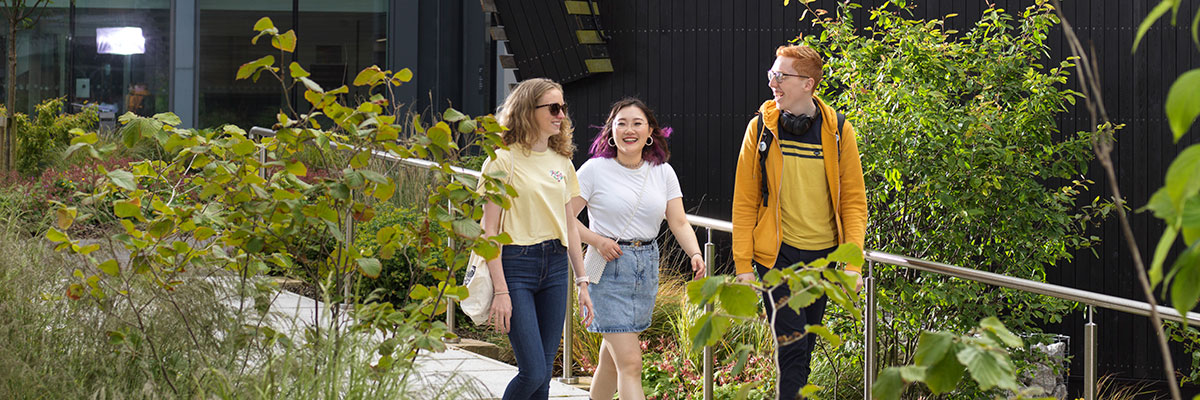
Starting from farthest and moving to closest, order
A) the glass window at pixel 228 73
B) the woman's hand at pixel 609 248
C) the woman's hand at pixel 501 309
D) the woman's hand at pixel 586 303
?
the glass window at pixel 228 73, the woman's hand at pixel 609 248, the woman's hand at pixel 586 303, the woman's hand at pixel 501 309

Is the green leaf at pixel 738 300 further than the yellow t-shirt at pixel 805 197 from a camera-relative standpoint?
No

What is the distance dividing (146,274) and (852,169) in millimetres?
2351

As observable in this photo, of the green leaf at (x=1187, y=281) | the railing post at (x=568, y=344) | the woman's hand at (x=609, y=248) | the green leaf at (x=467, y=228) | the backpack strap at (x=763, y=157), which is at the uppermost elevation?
the backpack strap at (x=763, y=157)

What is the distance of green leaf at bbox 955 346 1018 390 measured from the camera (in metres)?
1.41

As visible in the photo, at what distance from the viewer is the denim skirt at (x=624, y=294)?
4484mm

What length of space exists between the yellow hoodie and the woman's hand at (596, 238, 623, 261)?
0.46m

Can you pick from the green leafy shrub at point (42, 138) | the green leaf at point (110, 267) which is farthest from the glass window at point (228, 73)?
the green leaf at point (110, 267)

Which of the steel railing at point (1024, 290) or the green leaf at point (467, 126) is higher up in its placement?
the green leaf at point (467, 126)

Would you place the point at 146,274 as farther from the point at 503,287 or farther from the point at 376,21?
the point at 376,21

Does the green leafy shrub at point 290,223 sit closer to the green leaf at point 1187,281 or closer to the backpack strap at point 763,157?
the backpack strap at point 763,157

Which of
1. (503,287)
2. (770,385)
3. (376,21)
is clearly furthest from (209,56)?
(503,287)

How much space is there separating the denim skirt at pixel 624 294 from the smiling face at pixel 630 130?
38cm

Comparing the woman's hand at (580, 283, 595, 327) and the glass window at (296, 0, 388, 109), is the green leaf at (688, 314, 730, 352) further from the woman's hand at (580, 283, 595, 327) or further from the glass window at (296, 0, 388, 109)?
the glass window at (296, 0, 388, 109)

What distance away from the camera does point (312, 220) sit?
128 inches
